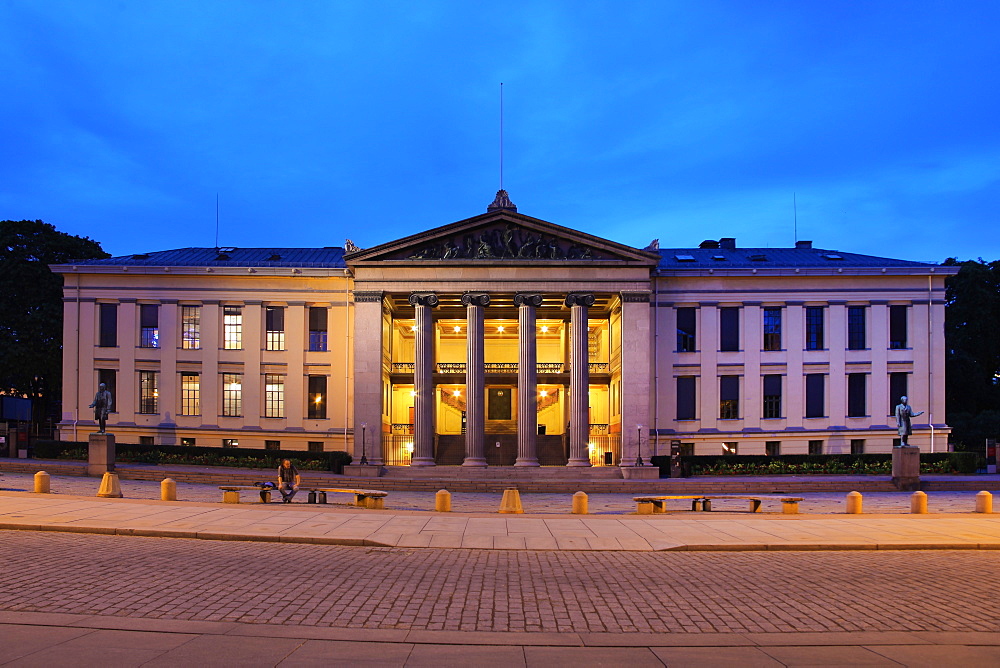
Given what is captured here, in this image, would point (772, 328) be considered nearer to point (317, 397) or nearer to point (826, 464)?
point (826, 464)

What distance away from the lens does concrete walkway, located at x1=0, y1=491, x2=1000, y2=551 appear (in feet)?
62.0

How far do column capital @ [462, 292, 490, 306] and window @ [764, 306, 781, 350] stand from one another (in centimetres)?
1945

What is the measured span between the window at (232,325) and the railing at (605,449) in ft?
81.3

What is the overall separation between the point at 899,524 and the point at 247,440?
41.1m

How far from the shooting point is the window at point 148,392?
52781 mm

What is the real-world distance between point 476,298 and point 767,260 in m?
23.0

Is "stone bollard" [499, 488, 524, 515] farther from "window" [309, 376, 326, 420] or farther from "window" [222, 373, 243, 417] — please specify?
"window" [222, 373, 243, 417]

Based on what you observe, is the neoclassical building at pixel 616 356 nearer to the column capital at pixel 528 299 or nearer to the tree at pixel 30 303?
the column capital at pixel 528 299

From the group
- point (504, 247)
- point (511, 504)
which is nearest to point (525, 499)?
point (511, 504)

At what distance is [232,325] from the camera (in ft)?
174

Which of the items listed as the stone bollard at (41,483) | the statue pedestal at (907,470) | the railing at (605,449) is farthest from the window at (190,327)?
the statue pedestal at (907,470)

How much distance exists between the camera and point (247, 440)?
52.3m

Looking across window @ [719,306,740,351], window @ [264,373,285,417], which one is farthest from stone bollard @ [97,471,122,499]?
window @ [719,306,740,351]

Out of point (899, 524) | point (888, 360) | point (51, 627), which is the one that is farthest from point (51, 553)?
point (888, 360)
